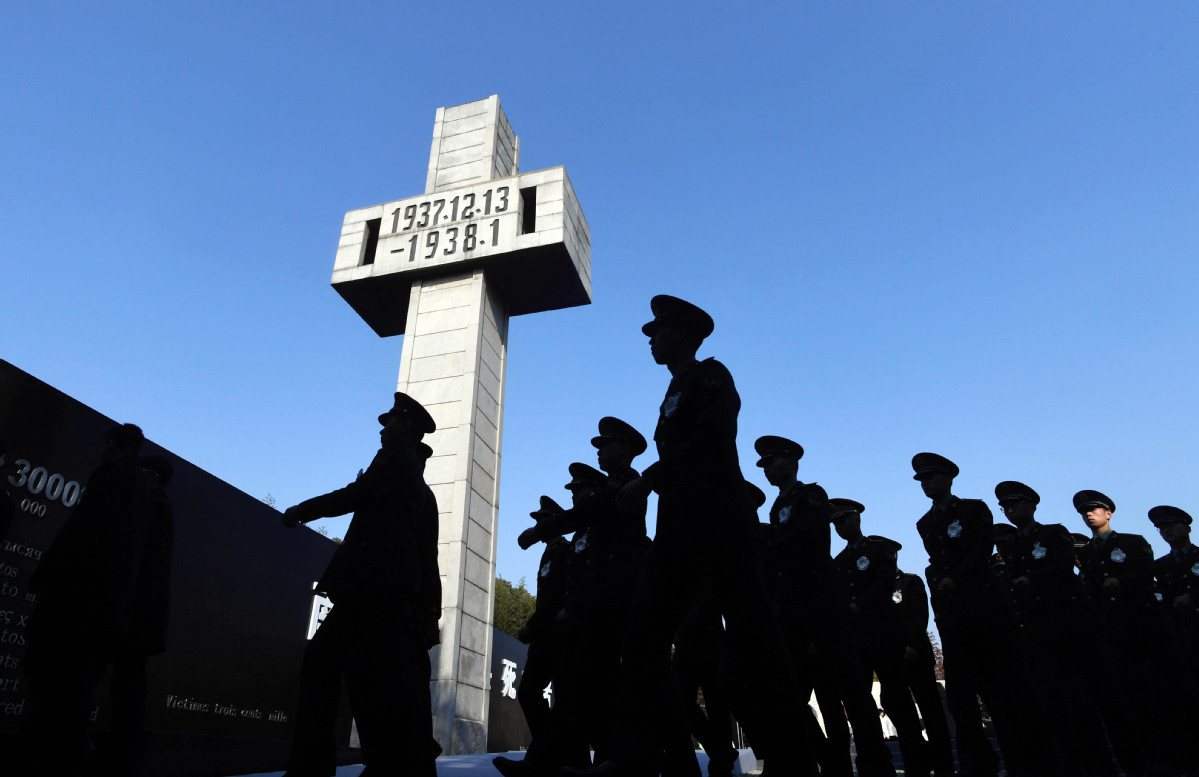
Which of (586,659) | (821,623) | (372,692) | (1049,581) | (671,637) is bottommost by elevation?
(372,692)

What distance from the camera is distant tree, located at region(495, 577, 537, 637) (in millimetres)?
37531

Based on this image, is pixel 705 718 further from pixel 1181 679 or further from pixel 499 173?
pixel 499 173

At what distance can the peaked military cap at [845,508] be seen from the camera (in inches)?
267

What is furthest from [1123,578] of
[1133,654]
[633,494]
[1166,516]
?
[633,494]

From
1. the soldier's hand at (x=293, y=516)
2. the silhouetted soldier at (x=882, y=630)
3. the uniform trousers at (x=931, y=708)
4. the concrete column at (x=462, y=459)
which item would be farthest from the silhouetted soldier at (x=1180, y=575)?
the concrete column at (x=462, y=459)

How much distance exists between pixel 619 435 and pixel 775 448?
3.80ft

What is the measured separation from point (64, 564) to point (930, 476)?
533 centimetres

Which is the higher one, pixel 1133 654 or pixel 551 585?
pixel 551 585

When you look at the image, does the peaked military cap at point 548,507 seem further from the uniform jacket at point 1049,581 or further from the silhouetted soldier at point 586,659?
the uniform jacket at point 1049,581

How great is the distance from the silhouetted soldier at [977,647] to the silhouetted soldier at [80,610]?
4.82m

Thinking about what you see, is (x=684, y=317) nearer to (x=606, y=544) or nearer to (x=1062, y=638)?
(x=606, y=544)

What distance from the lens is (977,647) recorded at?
5.04 meters

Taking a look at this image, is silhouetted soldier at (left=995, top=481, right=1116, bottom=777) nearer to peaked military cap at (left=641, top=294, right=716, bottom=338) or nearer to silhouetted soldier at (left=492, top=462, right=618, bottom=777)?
silhouetted soldier at (left=492, top=462, right=618, bottom=777)

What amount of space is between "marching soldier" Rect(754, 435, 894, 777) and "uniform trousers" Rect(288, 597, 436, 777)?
7.54 feet
